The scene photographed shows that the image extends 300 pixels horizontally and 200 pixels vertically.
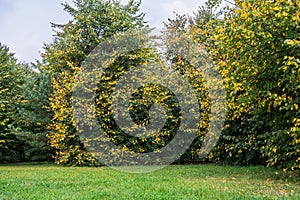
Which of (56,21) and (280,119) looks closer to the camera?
(280,119)

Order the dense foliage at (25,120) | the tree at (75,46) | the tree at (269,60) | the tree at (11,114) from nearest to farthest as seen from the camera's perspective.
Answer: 1. the tree at (269,60)
2. the tree at (75,46)
3. the dense foliage at (25,120)
4. the tree at (11,114)

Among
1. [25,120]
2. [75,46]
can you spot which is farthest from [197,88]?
[25,120]

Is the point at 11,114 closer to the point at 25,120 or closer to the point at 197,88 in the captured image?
the point at 25,120

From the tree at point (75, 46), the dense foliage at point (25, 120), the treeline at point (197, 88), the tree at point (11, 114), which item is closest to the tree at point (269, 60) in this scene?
the treeline at point (197, 88)

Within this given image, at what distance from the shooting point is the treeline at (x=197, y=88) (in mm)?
5910

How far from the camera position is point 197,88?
11.1 meters

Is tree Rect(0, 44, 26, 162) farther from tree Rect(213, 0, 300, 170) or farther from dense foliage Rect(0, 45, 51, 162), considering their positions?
tree Rect(213, 0, 300, 170)

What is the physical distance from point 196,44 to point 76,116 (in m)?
5.36

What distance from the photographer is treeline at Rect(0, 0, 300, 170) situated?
5910 mm

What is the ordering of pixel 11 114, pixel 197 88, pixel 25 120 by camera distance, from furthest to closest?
pixel 11 114, pixel 25 120, pixel 197 88

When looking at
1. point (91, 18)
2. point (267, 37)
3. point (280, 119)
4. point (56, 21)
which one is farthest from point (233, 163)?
point (56, 21)

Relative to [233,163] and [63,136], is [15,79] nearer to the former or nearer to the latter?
[63,136]

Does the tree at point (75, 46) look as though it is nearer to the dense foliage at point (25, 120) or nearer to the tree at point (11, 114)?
the dense foliage at point (25, 120)

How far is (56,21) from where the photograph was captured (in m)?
13.7
